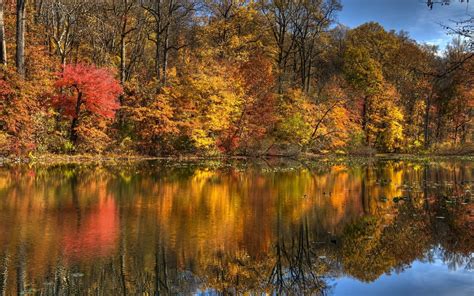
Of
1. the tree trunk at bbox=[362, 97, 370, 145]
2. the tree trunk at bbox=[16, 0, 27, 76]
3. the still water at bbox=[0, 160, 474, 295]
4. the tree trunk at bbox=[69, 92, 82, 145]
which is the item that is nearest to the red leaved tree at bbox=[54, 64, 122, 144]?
the tree trunk at bbox=[69, 92, 82, 145]

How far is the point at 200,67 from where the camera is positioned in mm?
39219

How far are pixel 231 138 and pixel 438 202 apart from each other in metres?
25.1

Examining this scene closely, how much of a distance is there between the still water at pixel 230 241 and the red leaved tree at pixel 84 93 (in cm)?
1472

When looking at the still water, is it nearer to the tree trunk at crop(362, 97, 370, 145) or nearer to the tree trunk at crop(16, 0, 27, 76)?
the tree trunk at crop(16, 0, 27, 76)

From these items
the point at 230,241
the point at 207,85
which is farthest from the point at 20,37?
the point at 230,241

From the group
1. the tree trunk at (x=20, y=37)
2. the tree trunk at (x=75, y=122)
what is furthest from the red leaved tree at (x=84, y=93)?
the tree trunk at (x=20, y=37)

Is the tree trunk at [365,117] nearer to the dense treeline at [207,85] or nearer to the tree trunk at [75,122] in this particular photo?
the dense treeline at [207,85]

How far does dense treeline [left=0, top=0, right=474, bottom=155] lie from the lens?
30891 millimetres

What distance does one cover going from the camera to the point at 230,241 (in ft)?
30.2

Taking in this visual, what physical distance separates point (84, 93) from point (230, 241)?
2458 centimetres

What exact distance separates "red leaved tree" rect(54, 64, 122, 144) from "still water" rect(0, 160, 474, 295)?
48.3ft

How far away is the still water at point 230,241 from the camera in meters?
6.90

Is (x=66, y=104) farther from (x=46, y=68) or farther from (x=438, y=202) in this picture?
(x=438, y=202)

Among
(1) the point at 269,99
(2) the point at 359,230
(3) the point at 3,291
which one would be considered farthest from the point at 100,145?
(3) the point at 3,291
